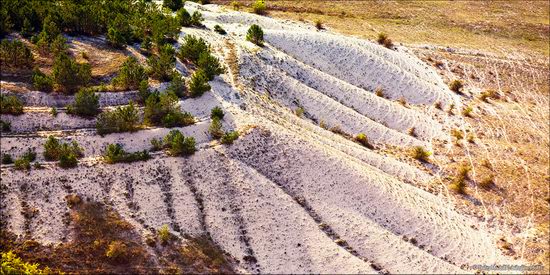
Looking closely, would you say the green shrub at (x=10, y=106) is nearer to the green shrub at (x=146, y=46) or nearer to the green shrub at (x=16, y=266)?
the green shrub at (x=16, y=266)

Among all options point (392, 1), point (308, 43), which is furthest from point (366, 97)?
point (392, 1)

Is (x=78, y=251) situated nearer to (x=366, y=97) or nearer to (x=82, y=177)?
(x=82, y=177)

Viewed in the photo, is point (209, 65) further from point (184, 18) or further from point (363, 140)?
point (363, 140)

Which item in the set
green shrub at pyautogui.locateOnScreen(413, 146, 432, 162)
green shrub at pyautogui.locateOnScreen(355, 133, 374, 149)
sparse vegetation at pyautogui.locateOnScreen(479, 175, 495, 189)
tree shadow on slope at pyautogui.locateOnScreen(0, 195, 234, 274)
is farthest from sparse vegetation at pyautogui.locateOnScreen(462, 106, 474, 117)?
tree shadow on slope at pyautogui.locateOnScreen(0, 195, 234, 274)

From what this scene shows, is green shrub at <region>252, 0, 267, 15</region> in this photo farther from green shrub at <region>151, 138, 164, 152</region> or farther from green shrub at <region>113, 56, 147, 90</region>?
green shrub at <region>151, 138, 164, 152</region>

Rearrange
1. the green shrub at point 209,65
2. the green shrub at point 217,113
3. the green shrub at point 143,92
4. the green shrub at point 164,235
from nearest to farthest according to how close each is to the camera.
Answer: the green shrub at point 164,235 → the green shrub at point 217,113 → the green shrub at point 143,92 → the green shrub at point 209,65

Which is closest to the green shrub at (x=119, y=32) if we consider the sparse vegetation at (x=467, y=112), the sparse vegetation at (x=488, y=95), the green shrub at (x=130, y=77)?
the green shrub at (x=130, y=77)
